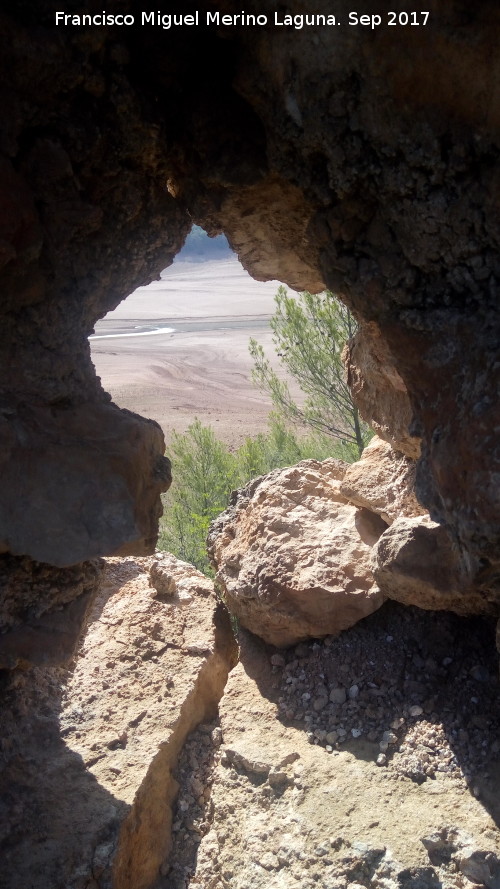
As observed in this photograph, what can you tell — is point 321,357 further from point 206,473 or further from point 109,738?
point 109,738

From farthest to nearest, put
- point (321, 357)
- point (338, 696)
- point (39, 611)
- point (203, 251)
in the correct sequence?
1. point (203, 251)
2. point (321, 357)
3. point (338, 696)
4. point (39, 611)

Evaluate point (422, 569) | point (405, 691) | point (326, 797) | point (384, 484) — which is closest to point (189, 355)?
point (384, 484)

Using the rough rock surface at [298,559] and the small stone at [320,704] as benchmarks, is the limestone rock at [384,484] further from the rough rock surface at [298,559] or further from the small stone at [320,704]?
the small stone at [320,704]

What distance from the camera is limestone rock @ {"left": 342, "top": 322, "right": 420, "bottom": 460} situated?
11.8 feet

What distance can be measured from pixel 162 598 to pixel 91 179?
7.96ft

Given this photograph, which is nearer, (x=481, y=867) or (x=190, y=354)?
(x=481, y=867)

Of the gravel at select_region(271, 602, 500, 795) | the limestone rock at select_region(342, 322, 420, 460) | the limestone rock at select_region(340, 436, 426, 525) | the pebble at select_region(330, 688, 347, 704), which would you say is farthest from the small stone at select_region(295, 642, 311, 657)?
the limestone rock at select_region(342, 322, 420, 460)

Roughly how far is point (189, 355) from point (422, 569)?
61.0 feet

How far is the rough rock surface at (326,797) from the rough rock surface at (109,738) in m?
0.16

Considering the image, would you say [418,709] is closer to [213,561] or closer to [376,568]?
[376,568]

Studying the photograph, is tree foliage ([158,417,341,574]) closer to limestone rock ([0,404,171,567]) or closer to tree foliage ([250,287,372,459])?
tree foliage ([250,287,372,459])

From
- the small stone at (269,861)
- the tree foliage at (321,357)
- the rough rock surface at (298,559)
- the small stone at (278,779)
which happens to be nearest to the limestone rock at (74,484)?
the rough rock surface at (298,559)

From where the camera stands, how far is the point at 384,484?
3.96 meters

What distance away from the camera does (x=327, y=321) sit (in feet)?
25.1
